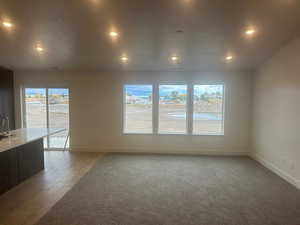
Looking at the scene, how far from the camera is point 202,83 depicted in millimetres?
5172

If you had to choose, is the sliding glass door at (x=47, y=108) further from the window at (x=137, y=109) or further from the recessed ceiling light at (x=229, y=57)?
the recessed ceiling light at (x=229, y=57)

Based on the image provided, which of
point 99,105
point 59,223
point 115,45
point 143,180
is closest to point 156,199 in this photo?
point 143,180

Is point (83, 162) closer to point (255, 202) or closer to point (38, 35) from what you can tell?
point (38, 35)

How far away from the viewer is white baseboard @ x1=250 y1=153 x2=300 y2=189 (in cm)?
330

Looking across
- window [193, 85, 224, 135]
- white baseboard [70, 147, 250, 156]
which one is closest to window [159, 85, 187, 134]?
window [193, 85, 224, 135]

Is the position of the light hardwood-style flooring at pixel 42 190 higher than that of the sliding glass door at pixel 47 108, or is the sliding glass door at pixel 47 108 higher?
the sliding glass door at pixel 47 108

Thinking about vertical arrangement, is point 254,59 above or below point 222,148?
above

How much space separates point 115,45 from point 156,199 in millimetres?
2914

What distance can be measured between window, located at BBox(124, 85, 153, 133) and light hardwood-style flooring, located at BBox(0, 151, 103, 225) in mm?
1404

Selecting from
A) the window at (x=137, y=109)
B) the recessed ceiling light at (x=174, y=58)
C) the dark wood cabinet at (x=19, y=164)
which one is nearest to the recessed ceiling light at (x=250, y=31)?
the recessed ceiling light at (x=174, y=58)

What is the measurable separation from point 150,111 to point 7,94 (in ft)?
13.6

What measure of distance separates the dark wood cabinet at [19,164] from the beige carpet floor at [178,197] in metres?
1.10

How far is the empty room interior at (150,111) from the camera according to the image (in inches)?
97.8

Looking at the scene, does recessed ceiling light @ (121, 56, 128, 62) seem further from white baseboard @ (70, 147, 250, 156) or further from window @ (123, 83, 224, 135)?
white baseboard @ (70, 147, 250, 156)
